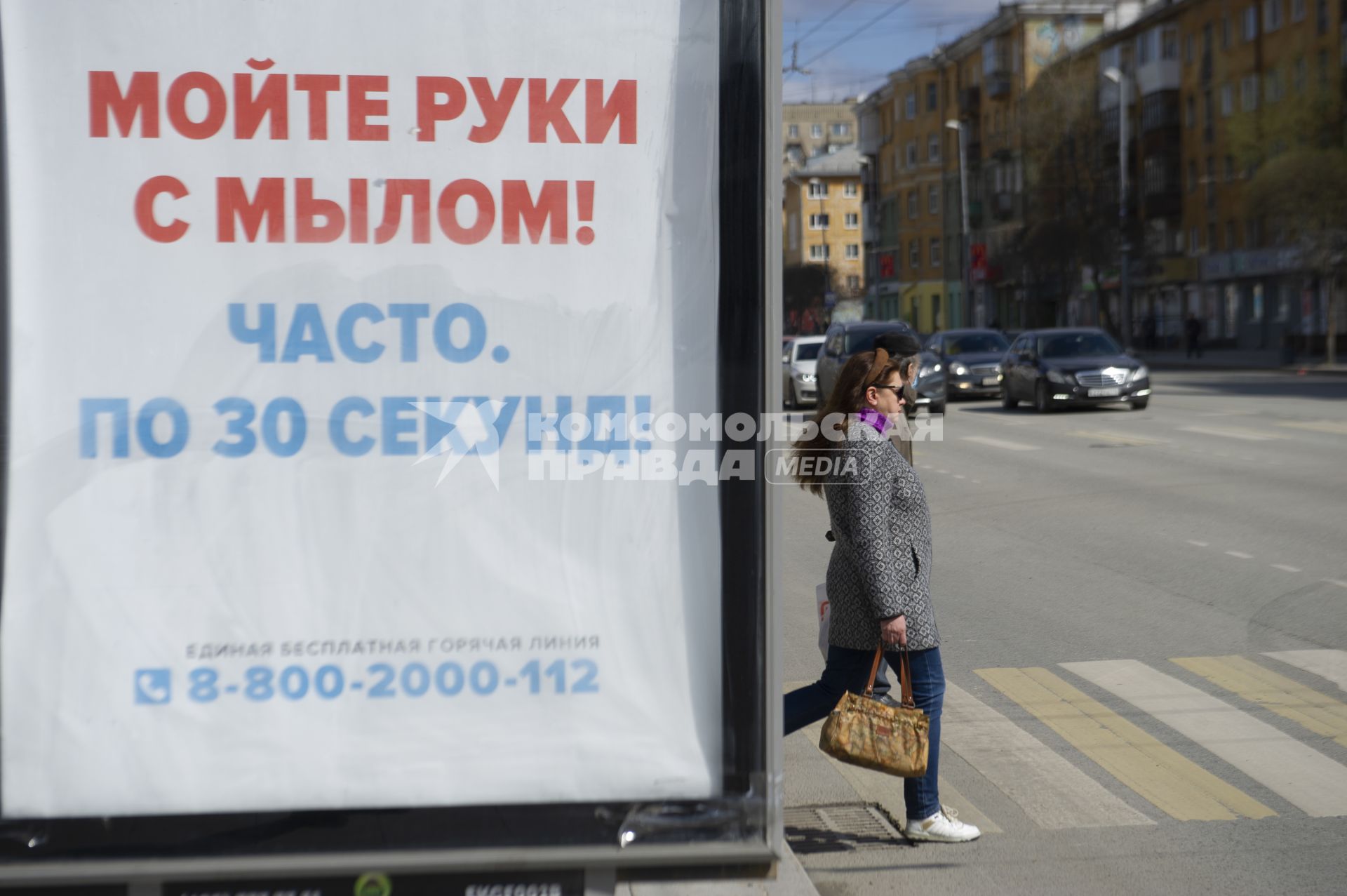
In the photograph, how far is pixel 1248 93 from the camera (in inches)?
2345

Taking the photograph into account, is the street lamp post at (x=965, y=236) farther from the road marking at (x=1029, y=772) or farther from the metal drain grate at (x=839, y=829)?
the metal drain grate at (x=839, y=829)

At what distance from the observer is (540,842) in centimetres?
300

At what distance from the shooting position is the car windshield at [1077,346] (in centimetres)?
2725

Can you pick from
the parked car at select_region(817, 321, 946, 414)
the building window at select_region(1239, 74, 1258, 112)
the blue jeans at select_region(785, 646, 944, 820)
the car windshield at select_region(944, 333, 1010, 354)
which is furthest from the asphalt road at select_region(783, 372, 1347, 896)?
the building window at select_region(1239, 74, 1258, 112)

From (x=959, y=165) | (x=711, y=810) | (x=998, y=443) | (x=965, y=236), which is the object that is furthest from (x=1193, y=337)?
(x=711, y=810)

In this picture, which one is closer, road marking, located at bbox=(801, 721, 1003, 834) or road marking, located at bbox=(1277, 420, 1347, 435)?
road marking, located at bbox=(801, 721, 1003, 834)

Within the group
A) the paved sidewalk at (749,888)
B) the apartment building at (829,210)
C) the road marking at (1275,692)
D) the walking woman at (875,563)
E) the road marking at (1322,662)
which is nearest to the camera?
the paved sidewalk at (749,888)

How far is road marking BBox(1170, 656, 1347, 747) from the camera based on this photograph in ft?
20.3

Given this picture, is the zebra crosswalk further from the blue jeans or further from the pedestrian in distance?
the pedestrian in distance

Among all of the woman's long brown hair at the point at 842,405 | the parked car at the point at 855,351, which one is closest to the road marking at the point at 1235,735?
the woman's long brown hair at the point at 842,405

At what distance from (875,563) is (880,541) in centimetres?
7

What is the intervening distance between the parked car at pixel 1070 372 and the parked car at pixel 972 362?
2.66 metres

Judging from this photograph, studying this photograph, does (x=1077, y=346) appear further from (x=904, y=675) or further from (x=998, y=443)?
(x=904, y=675)

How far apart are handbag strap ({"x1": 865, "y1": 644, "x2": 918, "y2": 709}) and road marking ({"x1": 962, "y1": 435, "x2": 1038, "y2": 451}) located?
1533 cm
